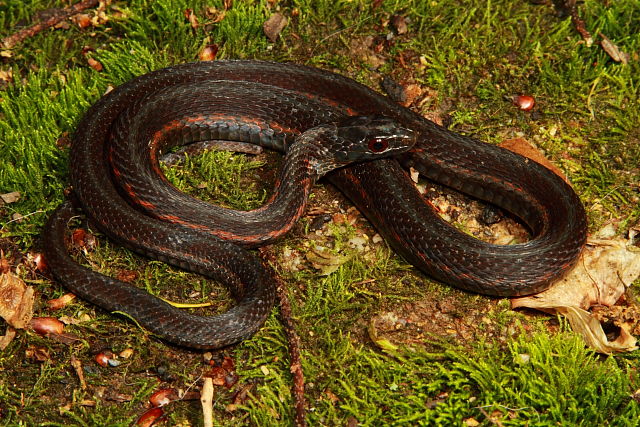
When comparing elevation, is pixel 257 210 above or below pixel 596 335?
above

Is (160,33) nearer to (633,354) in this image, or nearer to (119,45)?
(119,45)

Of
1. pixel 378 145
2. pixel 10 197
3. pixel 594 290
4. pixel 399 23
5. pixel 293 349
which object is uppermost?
pixel 399 23

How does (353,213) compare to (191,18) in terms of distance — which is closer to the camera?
(353,213)

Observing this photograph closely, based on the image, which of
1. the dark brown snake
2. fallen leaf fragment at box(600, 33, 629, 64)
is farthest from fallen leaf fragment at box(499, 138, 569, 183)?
fallen leaf fragment at box(600, 33, 629, 64)

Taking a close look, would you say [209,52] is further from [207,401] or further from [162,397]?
[207,401]

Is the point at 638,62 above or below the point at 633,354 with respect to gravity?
above

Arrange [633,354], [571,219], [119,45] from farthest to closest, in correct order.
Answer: [119,45]
[571,219]
[633,354]

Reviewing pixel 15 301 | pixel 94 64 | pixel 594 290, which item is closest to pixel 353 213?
pixel 594 290

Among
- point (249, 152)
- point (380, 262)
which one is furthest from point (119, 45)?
point (380, 262)
